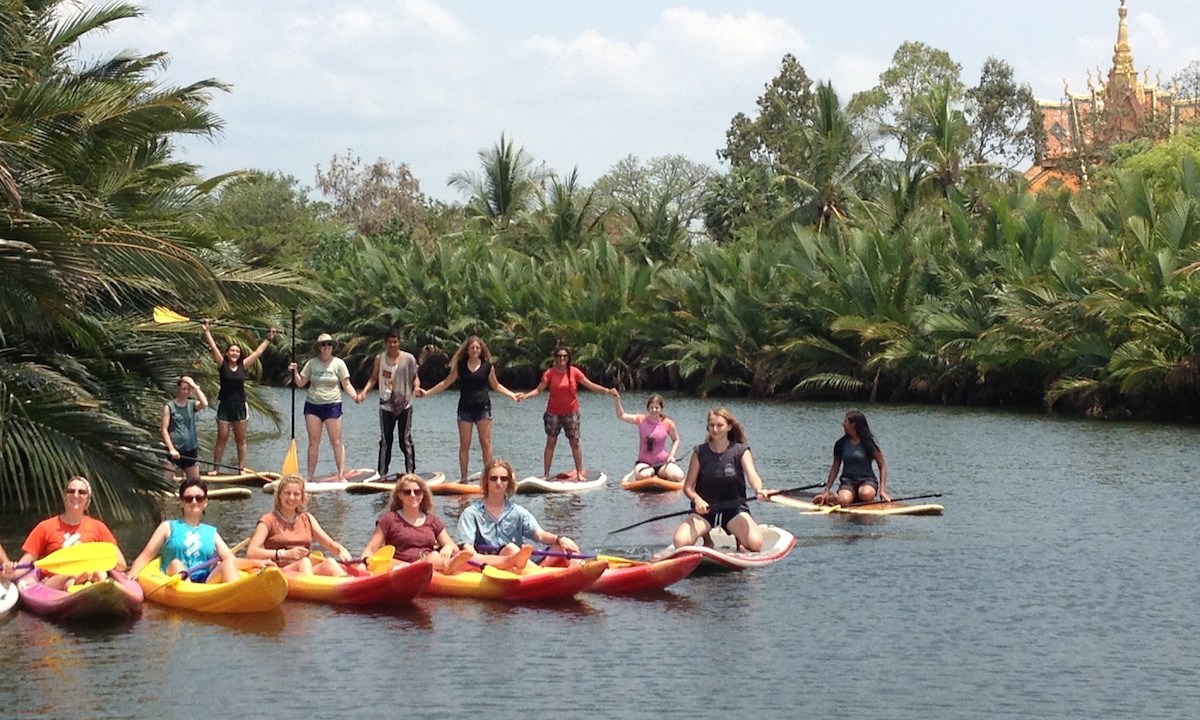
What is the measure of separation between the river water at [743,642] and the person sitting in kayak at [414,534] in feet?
1.26

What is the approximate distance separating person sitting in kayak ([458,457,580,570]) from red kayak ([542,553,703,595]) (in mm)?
247

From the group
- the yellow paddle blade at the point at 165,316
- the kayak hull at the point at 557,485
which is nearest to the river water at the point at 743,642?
the kayak hull at the point at 557,485

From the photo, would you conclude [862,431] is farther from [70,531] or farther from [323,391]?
[70,531]

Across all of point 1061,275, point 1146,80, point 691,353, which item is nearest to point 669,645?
point 1061,275

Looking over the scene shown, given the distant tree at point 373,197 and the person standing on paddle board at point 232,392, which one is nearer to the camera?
the person standing on paddle board at point 232,392

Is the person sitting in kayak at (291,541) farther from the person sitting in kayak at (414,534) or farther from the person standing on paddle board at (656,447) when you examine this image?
the person standing on paddle board at (656,447)

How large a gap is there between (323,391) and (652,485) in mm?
4281

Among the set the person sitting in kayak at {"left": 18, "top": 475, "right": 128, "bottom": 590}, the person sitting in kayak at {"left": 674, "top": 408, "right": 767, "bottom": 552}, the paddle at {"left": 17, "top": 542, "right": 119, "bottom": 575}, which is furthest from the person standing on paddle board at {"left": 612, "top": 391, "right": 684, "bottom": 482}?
the paddle at {"left": 17, "top": 542, "right": 119, "bottom": 575}

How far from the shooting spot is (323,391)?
20547mm

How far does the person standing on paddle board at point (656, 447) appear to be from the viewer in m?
21.9

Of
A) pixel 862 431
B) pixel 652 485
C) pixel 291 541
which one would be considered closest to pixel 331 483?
pixel 652 485

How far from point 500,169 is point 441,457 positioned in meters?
41.5

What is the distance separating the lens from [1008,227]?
41500 millimetres

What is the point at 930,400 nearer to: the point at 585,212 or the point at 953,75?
the point at 585,212
